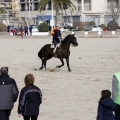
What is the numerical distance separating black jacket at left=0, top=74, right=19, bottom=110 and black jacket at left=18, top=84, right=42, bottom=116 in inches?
16.0

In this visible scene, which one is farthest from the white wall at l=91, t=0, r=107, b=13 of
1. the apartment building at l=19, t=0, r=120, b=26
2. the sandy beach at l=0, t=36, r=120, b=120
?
the sandy beach at l=0, t=36, r=120, b=120

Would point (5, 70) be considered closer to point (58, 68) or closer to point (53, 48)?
point (53, 48)

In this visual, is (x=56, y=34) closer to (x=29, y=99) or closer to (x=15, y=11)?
(x=29, y=99)

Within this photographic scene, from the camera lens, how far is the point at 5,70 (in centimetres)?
1027

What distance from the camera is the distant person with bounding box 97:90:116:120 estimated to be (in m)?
9.14

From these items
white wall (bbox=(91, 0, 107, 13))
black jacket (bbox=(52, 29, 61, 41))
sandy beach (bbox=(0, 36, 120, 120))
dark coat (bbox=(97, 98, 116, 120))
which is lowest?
sandy beach (bbox=(0, 36, 120, 120))

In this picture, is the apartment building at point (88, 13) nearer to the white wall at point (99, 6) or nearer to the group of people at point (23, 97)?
the white wall at point (99, 6)

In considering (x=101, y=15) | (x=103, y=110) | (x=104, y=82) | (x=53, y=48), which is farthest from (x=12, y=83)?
(x=101, y=15)

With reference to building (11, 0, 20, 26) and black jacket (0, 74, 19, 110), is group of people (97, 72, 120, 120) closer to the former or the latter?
black jacket (0, 74, 19, 110)

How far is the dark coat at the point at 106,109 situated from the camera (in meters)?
9.13

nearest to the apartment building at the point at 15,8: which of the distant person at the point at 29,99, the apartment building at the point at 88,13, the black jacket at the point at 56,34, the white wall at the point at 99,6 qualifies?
the apartment building at the point at 88,13

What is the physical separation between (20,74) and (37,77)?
1358 mm

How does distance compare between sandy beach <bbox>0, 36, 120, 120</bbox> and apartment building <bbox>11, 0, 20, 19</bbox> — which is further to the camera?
apartment building <bbox>11, 0, 20, 19</bbox>

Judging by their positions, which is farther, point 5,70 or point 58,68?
point 58,68
